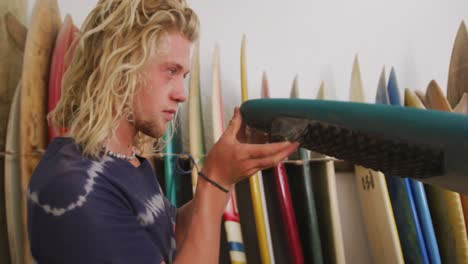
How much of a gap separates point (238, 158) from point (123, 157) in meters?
0.25

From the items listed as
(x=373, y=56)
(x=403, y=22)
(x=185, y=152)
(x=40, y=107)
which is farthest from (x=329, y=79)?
(x=40, y=107)

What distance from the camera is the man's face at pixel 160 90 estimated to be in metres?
0.79

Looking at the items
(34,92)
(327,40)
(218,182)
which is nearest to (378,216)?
(327,40)

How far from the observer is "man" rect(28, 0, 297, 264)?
0.61 metres

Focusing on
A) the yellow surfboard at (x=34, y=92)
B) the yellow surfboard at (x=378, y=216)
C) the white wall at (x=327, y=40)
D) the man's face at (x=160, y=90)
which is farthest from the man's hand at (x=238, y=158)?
the white wall at (x=327, y=40)

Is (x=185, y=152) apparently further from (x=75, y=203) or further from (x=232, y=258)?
(x=75, y=203)

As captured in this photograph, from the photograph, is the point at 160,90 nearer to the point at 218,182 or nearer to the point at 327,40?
the point at 218,182

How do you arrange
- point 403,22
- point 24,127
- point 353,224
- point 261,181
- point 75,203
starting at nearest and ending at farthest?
point 75,203
point 24,127
point 261,181
point 353,224
point 403,22

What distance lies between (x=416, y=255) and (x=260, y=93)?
3.22ft

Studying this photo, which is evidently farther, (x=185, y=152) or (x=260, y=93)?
(x=260, y=93)

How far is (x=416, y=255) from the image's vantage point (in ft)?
4.96

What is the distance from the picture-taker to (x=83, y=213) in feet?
2.01

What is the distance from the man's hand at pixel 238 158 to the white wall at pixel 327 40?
114cm

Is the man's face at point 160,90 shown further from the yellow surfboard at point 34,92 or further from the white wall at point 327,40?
the white wall at point 327,40
